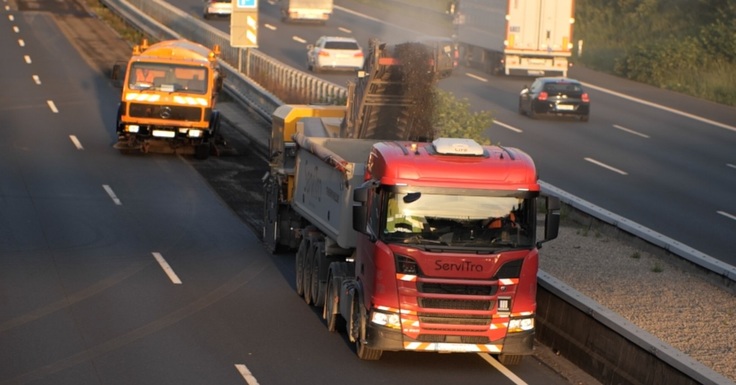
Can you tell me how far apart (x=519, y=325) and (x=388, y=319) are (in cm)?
147

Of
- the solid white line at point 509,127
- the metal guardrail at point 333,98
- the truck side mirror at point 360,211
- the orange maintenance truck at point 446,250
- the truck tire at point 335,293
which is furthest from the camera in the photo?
the solid white line at point 509,127

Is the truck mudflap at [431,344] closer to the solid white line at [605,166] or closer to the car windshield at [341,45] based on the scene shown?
the solid white line at [605,166]

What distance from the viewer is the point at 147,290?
62.3ft

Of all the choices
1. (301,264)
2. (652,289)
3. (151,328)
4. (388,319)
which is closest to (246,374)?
(388,319)

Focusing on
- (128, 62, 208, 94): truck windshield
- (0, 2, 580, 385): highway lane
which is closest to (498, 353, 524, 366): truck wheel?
(0, 2, 580, 385): highway lane

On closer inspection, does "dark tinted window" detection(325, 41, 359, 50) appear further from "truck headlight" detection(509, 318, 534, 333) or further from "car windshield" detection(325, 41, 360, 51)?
"truck headlight" detection(509, 318, 534, 333)

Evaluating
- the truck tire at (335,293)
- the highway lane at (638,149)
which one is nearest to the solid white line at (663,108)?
the highway lane at (638,149)

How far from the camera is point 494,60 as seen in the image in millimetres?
56125

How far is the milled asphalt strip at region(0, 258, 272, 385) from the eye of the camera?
1421 cm

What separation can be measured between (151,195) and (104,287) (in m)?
8.71

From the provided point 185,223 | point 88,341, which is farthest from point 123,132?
point 88,341

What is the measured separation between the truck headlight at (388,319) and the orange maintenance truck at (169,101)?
18.8 m

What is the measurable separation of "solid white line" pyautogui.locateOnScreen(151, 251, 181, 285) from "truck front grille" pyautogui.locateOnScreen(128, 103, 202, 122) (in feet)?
38.7

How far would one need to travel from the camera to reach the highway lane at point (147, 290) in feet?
48.5
